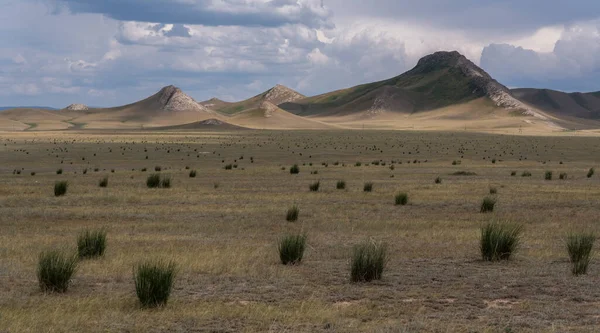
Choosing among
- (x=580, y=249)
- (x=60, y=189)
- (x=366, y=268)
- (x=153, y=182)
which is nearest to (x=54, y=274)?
(x=366, y=268)

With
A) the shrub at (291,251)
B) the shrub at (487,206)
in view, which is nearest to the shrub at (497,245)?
the shrub at (291,251)

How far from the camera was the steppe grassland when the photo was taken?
32.6 feet

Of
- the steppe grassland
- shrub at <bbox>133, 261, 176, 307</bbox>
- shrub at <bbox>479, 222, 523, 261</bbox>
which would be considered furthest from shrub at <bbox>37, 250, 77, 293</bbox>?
shrub at <bbox>479, 222, 523, 261</bbox>


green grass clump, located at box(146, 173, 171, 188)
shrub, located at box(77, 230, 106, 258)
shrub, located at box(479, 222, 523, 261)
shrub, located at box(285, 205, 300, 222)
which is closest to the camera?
shrub, located at box(479, 222, 523, 261)

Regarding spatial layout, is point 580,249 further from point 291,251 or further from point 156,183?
point 156,183

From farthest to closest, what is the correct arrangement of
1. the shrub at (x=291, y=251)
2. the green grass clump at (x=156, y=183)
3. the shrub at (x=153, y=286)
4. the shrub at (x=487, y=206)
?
the green grass clump at (x=156, y=183), the shrub at (x=487, y=206), the shrub at (x=291, y=251), the shrub at (x=153, y=286)

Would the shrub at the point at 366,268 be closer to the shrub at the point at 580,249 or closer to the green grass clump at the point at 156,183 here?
the shrub at the point at 580,249

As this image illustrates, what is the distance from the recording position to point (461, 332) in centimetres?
915

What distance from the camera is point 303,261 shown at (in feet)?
48.4

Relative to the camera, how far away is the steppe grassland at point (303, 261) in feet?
32.6

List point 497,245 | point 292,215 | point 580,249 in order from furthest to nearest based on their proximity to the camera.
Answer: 1. point 292,215
2. point 497,245
3. point 580,249

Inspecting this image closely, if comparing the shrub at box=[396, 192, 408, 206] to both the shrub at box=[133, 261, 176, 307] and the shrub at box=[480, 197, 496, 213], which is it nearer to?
the shrub at box=[480, 197, 496, 213]

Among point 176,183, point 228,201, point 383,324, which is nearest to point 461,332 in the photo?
point 383,324

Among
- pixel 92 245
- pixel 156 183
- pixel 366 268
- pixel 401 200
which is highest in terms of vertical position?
pixel 366 268
